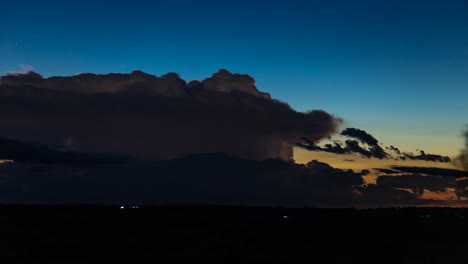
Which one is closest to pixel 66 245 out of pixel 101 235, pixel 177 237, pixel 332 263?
pixel 101 235

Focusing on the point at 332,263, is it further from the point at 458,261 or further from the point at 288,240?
the point at 288,240

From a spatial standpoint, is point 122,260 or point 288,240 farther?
point 288,240

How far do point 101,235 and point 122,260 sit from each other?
38.2 m

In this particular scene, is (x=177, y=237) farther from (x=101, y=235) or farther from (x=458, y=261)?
(x=458, y=261)

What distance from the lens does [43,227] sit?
126 m

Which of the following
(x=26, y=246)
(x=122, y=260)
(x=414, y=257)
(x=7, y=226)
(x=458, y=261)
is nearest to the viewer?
(x=458, y=261)

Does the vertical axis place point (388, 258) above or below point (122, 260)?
above

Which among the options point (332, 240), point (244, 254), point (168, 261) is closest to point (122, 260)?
point (168, 261)

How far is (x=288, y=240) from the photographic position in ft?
354

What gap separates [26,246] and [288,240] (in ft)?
166

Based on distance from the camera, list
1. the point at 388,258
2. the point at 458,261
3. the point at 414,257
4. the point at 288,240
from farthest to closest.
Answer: the point at 288,240, the point at 414,257, the point at 458,261, the point at 388,258

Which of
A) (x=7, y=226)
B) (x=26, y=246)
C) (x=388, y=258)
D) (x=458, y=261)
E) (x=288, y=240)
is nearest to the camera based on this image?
(x=388, y=258)

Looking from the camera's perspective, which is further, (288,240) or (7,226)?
(7,226)

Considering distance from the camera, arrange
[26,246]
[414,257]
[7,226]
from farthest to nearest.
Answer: [7,226] < [26,246] < [414,257]
